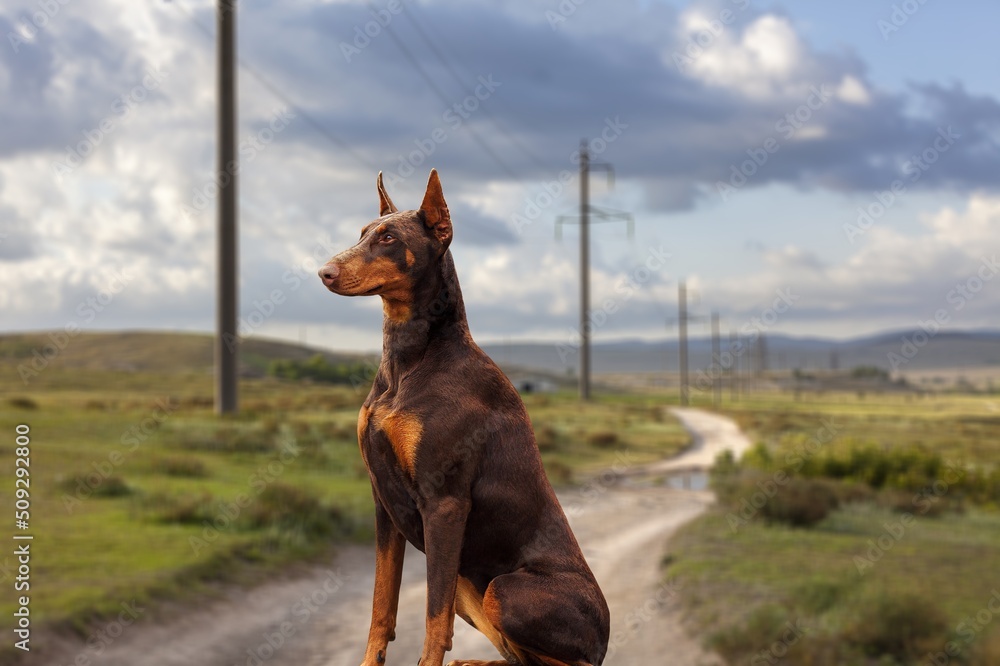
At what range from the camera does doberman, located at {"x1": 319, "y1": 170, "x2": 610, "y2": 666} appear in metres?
3.07

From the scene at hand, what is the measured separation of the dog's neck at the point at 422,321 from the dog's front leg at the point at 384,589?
1.67 ft

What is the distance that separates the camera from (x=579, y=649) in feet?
10.6

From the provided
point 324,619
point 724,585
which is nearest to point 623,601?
point 724,585

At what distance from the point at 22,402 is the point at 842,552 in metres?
20.5

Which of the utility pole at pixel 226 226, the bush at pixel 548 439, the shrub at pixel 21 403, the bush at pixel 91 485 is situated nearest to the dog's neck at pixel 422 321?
the bush at pixel 91 485

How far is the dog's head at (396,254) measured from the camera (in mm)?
2928

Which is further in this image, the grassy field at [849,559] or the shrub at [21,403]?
the shrub at [21,403]

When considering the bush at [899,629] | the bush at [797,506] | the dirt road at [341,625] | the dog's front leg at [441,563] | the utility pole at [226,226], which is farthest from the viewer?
the bush at [797,506]

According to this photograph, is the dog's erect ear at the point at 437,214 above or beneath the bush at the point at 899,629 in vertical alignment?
above

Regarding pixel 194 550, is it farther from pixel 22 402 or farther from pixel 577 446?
pixel 577 446

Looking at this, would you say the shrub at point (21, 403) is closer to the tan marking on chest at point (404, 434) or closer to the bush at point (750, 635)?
the bush at point (750, 635)

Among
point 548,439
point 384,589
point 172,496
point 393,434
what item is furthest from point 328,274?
point 548,439

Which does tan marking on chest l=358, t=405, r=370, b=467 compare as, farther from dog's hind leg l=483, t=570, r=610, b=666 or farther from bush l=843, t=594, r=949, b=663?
bush l=843, t=594, r=949, b=663

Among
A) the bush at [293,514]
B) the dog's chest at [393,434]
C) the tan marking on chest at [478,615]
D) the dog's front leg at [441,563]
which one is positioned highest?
the dog's chest at [393,434]
